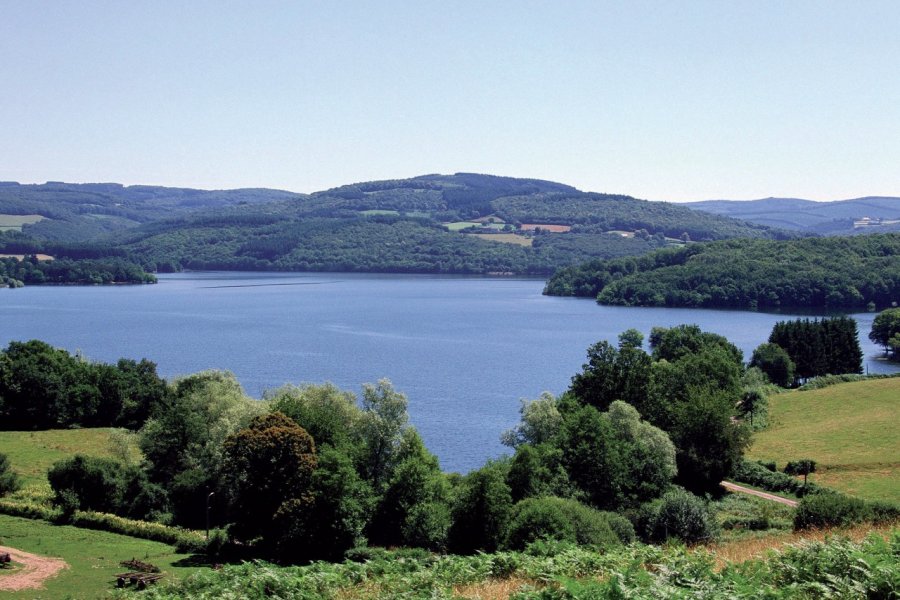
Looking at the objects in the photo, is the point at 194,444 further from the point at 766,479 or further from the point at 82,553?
the point at 766,479

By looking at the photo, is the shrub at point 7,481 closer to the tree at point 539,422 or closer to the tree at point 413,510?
the tree at point 413,510

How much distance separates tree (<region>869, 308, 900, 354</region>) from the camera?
320 ft

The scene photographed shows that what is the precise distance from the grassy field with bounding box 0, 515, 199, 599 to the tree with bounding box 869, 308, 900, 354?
89.2 meters

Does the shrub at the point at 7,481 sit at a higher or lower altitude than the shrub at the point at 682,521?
lower

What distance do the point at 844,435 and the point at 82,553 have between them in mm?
40011

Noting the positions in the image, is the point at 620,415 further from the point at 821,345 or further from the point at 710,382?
the point at 821,345

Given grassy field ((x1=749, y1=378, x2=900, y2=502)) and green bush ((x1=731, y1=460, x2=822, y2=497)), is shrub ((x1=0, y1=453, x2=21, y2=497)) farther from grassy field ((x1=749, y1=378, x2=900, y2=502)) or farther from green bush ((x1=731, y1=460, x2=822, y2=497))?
grassy field ((x1=749, y1=378, x2=900, y2=502))

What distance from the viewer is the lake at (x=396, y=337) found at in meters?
69.2

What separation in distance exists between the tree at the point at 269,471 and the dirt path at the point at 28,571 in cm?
656

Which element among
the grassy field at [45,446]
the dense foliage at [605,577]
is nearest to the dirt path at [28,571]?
the dense foliage at [605,577]

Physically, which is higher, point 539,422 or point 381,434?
point 381,434

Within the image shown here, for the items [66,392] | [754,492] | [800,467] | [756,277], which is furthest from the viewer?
[756,277]

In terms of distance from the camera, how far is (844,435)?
4862 centimetres

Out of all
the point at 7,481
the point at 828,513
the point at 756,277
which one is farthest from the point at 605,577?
the point at 756,277
